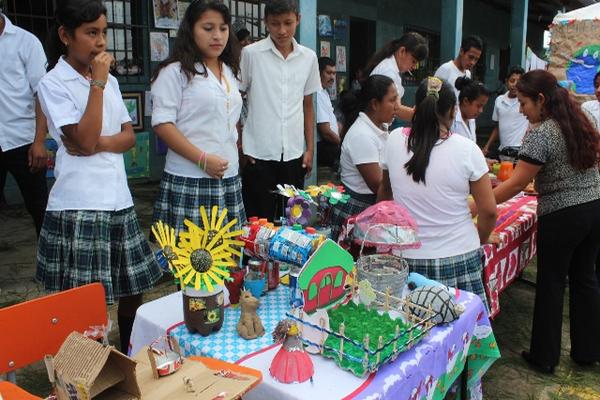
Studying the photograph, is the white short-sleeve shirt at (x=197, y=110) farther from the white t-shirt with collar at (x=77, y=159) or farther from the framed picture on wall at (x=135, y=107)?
the framed picture on wall at (x=135, y=107)

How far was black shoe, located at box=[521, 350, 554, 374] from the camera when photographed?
2.78m

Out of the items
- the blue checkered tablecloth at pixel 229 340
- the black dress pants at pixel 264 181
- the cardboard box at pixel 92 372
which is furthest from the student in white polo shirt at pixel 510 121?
the cardboard box at pixel 92 372

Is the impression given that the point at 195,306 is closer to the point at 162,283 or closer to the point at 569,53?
the point at 162,283

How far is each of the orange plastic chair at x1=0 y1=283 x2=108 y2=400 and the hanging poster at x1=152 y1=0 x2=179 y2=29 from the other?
5.41 meters

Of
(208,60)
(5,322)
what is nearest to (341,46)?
(208,60)

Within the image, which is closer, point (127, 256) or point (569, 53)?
point (127, 256)

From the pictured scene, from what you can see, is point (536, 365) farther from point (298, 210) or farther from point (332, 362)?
point (332, 362)

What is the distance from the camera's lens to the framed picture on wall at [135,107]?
6.42m

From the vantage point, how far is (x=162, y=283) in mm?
3811

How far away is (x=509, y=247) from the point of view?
2.93 meters

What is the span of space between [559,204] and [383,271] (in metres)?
1.13

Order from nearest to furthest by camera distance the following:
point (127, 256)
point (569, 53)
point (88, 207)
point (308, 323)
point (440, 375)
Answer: point (308, 323), point (440, 375), point (88, 207), point (127, 256), point (569, 53)

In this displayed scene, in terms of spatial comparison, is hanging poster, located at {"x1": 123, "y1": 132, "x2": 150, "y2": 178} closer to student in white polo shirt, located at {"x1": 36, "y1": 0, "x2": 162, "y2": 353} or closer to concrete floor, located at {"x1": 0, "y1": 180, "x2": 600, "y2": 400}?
concrete floor, located at {"x1": 0, "y1": 180, "x2": 600, "y2": 400}

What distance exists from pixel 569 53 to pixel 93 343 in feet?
23.3
